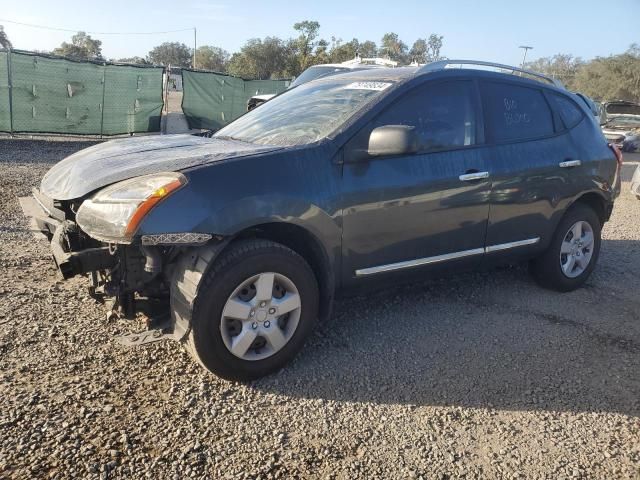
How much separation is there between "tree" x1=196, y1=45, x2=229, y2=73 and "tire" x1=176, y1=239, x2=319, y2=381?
75529 mm

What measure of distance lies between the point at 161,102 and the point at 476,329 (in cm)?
1225

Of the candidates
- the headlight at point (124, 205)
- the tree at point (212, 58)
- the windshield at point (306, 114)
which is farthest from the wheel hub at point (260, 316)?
the tree at point (212, 58)

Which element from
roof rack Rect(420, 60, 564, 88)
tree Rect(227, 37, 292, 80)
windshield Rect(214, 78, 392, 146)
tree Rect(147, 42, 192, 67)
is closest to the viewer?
windshield Rect(214, 78, 392, 146)

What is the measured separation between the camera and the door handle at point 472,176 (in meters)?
3.88

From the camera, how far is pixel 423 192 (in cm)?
366

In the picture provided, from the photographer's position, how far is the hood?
10.1ft

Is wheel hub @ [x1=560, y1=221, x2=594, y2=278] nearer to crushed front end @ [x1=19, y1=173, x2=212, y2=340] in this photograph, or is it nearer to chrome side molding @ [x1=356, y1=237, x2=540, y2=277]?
chrome side molding @ [x1=356, y1=237, x2=540, y2=277]

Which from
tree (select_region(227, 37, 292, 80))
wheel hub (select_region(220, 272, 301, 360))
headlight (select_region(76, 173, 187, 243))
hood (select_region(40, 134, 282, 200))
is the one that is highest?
tree (select_region(227, 37, 292, 80))

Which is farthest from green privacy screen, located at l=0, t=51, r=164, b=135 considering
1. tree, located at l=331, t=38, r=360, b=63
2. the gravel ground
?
tree, located at l=331, t=38, r=360, b=63

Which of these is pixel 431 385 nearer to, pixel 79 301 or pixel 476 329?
pixel 476 329

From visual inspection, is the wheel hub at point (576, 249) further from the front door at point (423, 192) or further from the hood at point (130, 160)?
the hood at point (130, 160)

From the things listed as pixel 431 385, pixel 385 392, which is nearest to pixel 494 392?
pixel 431 385

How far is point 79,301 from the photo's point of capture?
3.98 metres

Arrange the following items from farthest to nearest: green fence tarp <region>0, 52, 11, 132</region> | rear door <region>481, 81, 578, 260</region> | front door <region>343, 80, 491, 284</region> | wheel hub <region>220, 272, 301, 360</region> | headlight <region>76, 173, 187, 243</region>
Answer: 1. green fence tarp <region>0, 52, 11, 132</region>
2. rear door <region>481, 81, 578, 260</region>
3. front door <region>343, 80, 491, 284</region>
4. wheel hub <region>220, 272, 301, 360</region>
5. headlight <region>76, 173, 187, 243</region>
